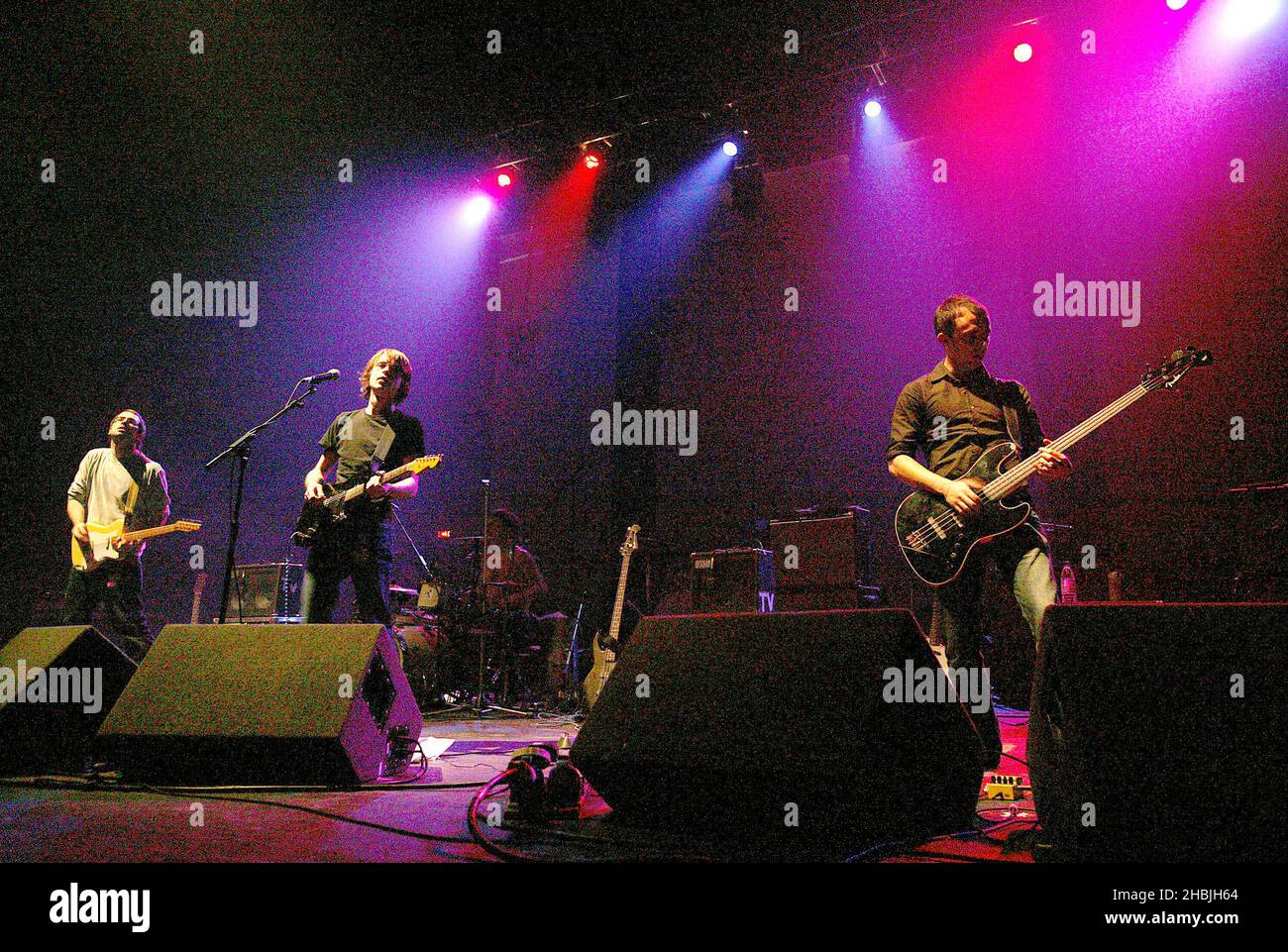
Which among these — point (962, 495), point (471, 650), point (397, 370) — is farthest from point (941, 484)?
point (471, 650)

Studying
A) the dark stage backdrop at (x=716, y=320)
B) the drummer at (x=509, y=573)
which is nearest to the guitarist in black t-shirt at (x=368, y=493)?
the drummer at (x=509, y=573)

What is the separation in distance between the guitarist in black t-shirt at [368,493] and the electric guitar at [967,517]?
2.49m

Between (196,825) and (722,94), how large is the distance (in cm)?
779

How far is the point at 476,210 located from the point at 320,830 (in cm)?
885

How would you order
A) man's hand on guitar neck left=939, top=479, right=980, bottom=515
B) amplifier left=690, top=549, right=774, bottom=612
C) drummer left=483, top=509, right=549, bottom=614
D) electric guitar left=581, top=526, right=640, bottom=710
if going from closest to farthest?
man's hand on guitar neck left=939, top=479, right=980, bottom=515 < electric guitar left=581, top=526, right=640, bottom=710 < amplifier left=690, top=549, right=774, bottom=612 < drummer left=483, top=509, right=549, bottom=614

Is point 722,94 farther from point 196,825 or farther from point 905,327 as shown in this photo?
point 196,825

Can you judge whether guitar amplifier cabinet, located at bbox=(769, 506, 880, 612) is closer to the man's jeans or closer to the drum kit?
the drum kit

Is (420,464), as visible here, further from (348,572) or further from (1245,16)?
(1245,16)

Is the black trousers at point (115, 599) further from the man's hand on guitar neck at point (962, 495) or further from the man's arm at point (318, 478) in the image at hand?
the man's hand on guitar neck at point (962, 495)

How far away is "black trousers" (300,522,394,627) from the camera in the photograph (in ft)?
14.3

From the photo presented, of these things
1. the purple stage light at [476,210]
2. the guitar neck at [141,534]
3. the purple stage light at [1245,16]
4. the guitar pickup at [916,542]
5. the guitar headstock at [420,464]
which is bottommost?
the guitar pickup at [916,542]

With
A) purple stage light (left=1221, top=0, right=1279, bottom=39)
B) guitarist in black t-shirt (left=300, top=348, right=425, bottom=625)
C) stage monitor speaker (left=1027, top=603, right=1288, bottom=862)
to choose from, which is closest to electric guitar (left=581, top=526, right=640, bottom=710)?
guitarist in black t-shirt (left=300, top=348, right=425, bottom=625)

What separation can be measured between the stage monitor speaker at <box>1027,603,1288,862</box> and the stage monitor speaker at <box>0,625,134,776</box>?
383cm

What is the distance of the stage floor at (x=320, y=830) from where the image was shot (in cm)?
226
